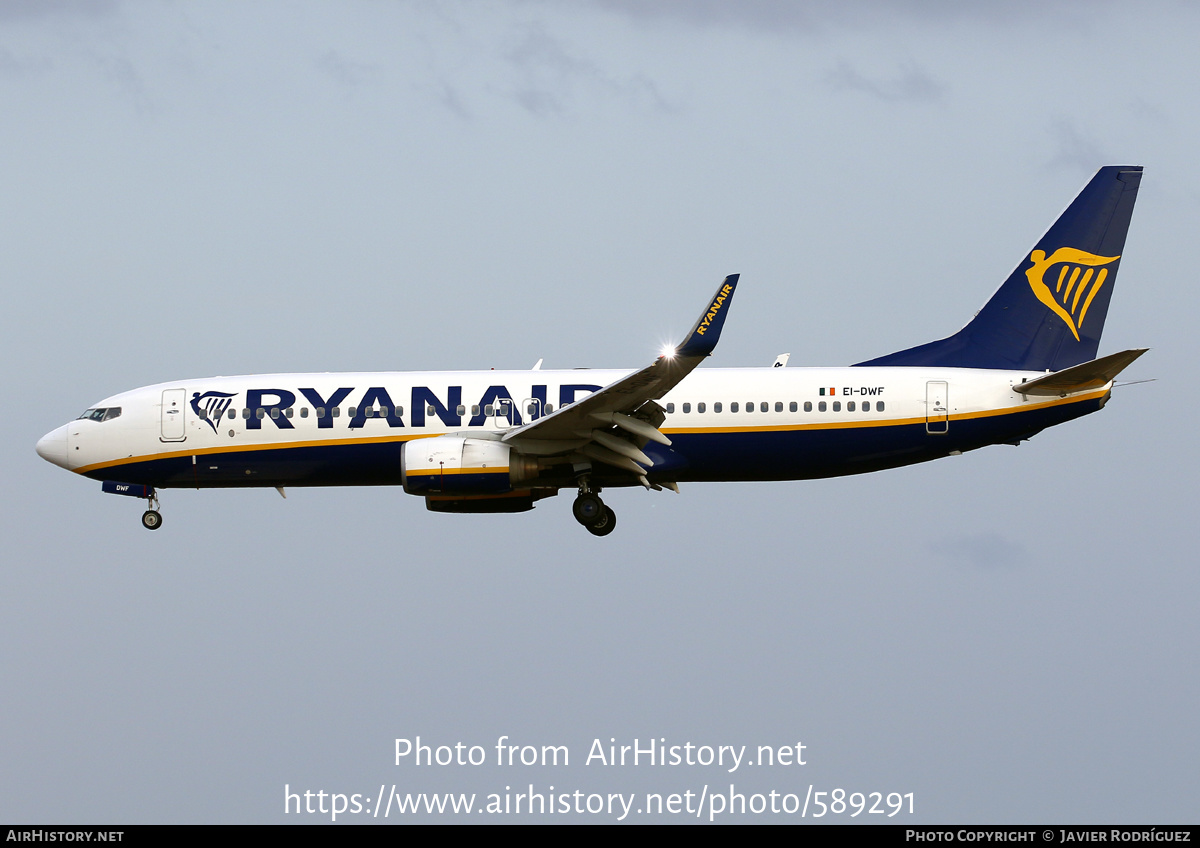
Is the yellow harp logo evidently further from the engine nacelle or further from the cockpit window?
the cockpit window

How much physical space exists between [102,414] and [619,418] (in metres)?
12.4

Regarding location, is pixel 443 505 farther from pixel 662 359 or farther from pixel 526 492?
pixel 662 359

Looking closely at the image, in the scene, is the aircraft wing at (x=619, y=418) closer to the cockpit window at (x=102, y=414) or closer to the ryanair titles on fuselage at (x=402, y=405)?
the ryanair titles on fuselage at (x=402, y=405)

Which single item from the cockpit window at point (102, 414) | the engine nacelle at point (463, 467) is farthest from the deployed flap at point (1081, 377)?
the cockpit window at point (102, 414)

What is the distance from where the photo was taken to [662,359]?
2542 cm

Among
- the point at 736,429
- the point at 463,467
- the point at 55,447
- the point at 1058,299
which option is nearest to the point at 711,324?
the point at 736,429

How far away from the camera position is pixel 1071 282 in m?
31.1

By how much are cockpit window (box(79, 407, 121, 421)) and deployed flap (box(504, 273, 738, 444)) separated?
31.6 feet

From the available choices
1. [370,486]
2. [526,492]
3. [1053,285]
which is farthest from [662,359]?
[1053,285]

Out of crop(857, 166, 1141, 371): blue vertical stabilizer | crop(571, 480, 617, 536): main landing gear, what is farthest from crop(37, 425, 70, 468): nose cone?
crop(857, 166, 1141, 371): blue vertical stabilizer

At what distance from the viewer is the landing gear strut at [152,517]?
3127cm

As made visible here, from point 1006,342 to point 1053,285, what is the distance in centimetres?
184

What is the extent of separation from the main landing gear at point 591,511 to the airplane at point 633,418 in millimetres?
39

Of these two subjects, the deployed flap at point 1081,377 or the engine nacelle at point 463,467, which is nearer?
the deployed flap at point 1081,377
